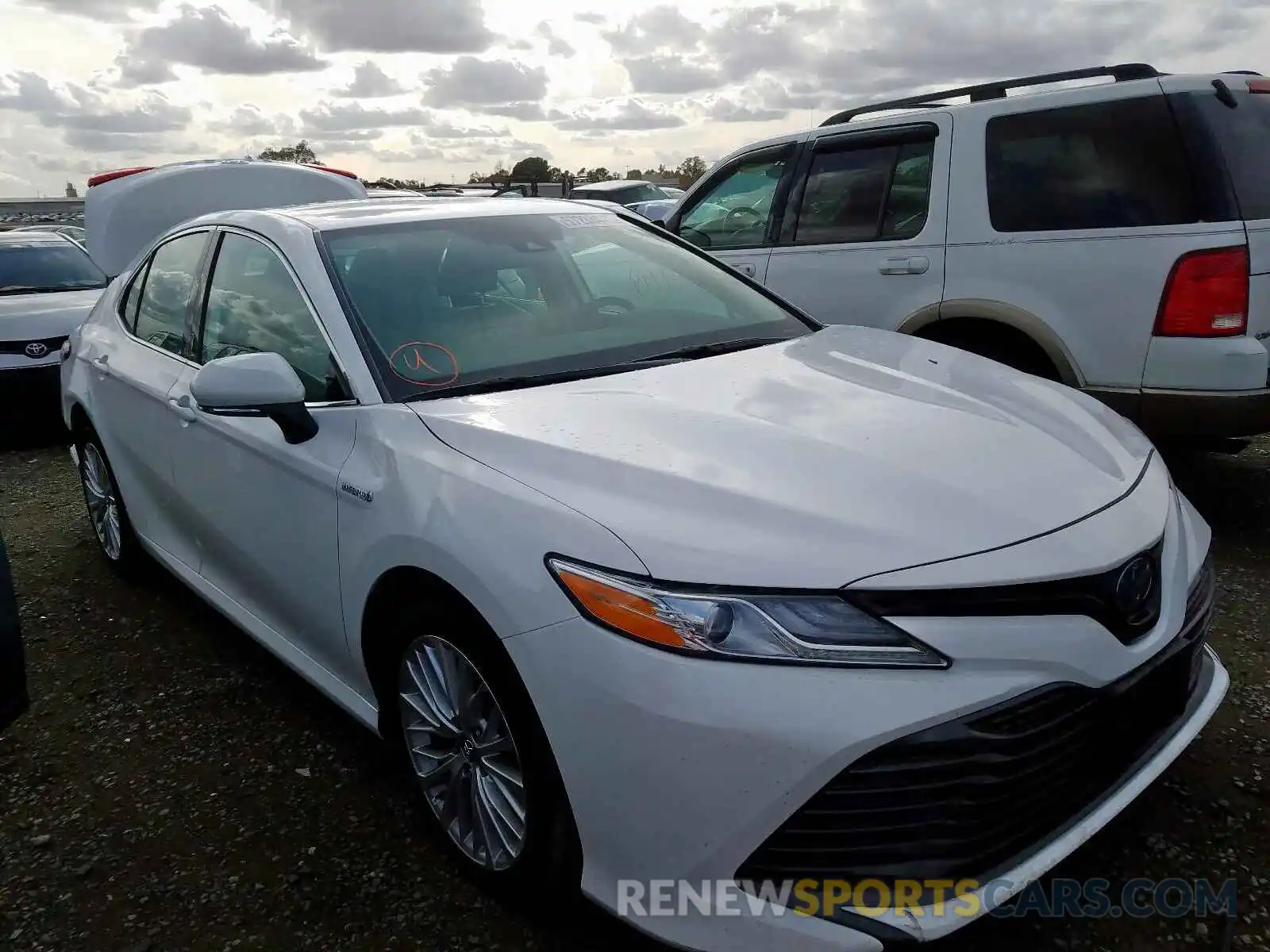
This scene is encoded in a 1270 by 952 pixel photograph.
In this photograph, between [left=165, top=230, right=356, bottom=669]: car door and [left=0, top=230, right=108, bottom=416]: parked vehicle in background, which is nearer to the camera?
[left=165, top=230, right=356, bottom=669]: car door

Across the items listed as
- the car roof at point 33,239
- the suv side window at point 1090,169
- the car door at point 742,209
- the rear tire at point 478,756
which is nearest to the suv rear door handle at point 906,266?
the suv side window at point 1090,169

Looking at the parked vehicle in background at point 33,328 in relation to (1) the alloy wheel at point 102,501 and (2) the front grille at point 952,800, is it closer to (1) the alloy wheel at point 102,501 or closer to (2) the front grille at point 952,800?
(1) the alloy wheel at point 102,501

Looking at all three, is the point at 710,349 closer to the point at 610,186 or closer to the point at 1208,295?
the point at 1208,295

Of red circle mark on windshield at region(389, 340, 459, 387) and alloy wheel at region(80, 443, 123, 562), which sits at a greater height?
red circle mark on windshield at region(389, 340, 459, 387)

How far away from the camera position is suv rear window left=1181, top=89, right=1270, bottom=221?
377cm

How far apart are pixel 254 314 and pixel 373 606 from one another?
1.20 m

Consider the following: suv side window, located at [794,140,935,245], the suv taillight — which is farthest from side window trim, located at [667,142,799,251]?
the suv taillight

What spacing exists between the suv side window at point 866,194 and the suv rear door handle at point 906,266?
0.40 feet

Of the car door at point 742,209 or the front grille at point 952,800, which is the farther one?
the car door at point 742,209

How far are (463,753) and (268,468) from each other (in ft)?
3.49

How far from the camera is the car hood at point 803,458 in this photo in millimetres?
1782

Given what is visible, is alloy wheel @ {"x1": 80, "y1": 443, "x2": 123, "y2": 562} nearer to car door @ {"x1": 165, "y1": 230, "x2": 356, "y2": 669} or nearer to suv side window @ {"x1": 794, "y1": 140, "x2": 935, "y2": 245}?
car door @ {"x1": 165, "y1": 230, "x2": 356, "y2": 669}

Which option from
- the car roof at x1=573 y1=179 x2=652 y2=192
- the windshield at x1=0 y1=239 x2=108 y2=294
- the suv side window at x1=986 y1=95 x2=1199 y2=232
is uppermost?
the suv side window at x1=986 y1=95 x2=1199 y2=232

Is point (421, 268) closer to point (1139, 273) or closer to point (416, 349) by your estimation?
point (416, 349)
